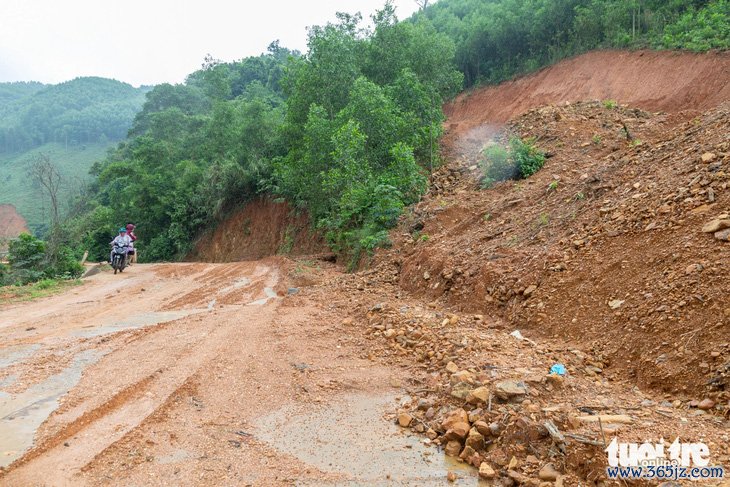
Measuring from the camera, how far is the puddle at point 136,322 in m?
6.71

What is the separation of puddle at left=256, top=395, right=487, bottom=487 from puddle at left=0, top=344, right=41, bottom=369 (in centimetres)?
316

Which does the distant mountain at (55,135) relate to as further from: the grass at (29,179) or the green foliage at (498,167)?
the green foliage at (498,167)

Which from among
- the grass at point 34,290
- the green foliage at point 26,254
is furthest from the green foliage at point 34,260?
the grass at point 34,290

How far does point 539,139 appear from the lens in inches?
527

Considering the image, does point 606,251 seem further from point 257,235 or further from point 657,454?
point 257,235

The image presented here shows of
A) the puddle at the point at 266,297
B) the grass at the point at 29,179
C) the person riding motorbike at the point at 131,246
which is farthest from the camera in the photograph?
the grass at the point at 29,179

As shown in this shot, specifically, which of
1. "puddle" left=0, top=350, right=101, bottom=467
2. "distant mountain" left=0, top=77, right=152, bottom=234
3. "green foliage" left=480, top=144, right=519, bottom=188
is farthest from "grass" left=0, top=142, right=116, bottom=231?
"puddle" left=0, top=350, right=101, bottom=467

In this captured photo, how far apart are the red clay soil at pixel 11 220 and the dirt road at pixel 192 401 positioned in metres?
57.3

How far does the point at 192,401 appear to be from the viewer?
4.34 meters

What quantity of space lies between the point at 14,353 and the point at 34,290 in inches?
223

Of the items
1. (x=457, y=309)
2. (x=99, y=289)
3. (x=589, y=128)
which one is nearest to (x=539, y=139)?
(x=589, y=128)

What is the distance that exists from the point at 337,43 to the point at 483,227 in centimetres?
1035

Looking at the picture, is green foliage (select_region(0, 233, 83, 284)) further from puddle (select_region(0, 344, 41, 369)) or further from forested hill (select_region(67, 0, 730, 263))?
puddle (select_region(0, 344, 41, 369))

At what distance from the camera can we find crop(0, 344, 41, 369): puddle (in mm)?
5321
